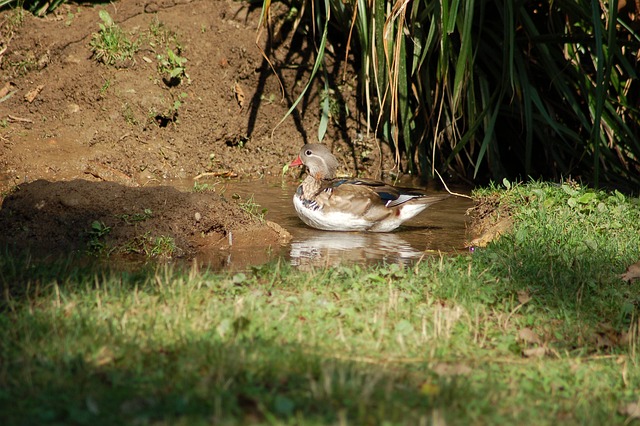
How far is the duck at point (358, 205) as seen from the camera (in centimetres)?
839

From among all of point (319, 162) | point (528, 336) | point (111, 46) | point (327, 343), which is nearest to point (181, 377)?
point (327, 343)

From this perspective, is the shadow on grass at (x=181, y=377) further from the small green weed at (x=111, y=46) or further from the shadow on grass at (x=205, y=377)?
the small green weed at (x=111, y=46)

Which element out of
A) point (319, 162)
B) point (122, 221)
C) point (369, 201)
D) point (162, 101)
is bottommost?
point (122, 221)

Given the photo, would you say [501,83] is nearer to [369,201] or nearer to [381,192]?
[381,192]

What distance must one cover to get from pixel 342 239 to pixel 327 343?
377 cm

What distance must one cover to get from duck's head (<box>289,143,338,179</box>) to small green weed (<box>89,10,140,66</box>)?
2.66 metres

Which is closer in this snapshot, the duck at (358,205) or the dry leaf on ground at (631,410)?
the dry leaf on ground at (631,410)

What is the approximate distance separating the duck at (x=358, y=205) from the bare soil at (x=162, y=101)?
197 cm

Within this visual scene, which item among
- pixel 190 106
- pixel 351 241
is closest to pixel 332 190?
pixel 351 241

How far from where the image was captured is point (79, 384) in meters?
3.80

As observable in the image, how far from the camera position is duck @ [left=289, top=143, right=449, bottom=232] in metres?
8.39

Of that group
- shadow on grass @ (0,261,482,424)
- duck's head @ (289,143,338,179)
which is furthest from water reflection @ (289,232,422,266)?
shadow on grass @ (0,261,482,424)

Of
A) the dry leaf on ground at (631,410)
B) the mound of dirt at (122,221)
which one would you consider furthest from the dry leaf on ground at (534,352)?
the mound of dirt at (122,221)

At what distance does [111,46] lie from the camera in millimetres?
10195
